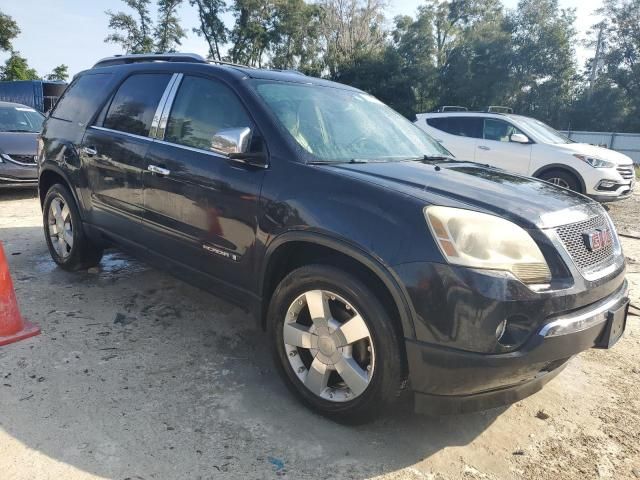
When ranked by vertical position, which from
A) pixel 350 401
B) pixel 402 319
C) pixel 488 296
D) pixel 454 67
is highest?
pixel 454 67

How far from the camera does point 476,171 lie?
3156 millimetres

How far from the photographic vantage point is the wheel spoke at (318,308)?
2.53 m

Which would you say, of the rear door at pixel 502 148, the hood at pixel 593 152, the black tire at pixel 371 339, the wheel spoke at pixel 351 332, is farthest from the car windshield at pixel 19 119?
the hood at pixel 593 152

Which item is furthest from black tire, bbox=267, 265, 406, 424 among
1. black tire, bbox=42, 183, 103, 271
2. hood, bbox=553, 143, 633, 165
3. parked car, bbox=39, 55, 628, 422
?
hood, bbox=553, 143, 633, 165

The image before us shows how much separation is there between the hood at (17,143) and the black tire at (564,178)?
29.1 ft

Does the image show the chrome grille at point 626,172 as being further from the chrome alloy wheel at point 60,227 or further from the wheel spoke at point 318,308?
the chrome alloy wheel at point 60,227

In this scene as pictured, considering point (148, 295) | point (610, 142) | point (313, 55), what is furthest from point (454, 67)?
point (148, 295)

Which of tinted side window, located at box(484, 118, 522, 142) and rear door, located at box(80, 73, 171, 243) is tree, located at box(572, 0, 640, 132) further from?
rear door, located at box(80, 73, 171, 243)

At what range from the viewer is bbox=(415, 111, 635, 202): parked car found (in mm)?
8914

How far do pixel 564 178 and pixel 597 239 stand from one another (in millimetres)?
7438

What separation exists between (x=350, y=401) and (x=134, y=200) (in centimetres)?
218

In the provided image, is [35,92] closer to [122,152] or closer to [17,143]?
[17,143]

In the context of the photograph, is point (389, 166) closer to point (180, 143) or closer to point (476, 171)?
point (476, 171)

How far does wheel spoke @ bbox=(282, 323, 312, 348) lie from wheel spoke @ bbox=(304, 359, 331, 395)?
109 mm
